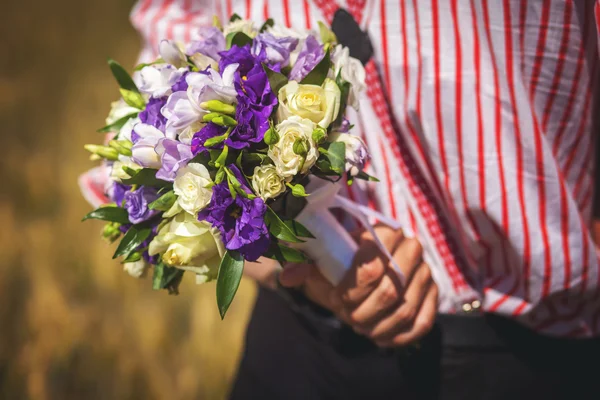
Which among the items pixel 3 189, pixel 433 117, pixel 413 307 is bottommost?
pixel 3 189

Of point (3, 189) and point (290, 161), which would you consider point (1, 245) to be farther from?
point (290, 161)

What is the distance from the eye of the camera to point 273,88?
521mm

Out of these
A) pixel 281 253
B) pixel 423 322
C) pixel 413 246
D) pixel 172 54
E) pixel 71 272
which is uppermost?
pixel 172 54

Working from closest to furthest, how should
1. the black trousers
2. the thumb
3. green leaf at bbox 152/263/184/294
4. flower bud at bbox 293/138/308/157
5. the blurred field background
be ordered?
flower bud at bbox 293/138/308/157
green leaf at bbox 152/263/184/294
the thumb
the black trousers
the blurred field background

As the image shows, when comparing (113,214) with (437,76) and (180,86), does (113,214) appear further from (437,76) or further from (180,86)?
(437,76)

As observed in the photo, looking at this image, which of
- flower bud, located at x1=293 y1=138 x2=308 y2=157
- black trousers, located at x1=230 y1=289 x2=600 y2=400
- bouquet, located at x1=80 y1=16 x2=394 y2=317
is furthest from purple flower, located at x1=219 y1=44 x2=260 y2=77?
black trousers, located at x1=230 y1=289 x2=600 y2=400

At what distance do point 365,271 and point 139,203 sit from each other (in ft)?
1.03

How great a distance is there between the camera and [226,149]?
0.47 meters

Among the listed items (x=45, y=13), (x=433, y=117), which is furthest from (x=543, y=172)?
(x=45, y=13)

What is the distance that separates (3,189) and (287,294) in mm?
→ 1824

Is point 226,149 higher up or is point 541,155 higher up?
point 226,149

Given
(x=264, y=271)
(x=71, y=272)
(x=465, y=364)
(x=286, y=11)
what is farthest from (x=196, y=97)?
(x=71, y=272)

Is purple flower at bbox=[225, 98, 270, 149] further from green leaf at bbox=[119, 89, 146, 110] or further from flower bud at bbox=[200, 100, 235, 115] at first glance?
green leaf at bbox=[119, 89, 146, 110]

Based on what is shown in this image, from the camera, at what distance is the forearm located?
845mm
